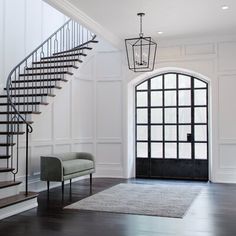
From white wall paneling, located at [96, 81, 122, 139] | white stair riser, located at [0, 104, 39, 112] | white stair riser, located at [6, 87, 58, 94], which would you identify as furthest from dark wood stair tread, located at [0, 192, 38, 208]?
white wall paneling, located at [96, 81, 122, 139]

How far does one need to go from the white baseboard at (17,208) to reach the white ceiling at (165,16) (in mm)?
3254

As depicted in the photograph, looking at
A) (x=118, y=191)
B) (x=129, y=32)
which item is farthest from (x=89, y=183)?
(x=129, y=32)

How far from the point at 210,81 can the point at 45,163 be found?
4.12m

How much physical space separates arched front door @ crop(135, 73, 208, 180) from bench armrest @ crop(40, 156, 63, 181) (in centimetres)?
303

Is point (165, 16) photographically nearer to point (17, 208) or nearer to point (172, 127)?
point (172, 127)

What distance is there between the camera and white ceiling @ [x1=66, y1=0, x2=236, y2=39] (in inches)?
226

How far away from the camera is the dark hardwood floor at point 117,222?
401 cm

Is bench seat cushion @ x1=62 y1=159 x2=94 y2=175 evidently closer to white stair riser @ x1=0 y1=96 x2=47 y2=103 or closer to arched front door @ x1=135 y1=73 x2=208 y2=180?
white stair riser @ x1=0 y1=96 x2=47 y2=103

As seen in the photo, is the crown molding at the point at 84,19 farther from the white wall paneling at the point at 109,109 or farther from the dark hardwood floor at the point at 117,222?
the dark hardwood floor at the point at 117,222

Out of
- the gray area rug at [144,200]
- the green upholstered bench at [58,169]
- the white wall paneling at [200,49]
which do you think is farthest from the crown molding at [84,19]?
the gray area rug at [144,200]

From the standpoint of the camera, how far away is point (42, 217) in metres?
4.68

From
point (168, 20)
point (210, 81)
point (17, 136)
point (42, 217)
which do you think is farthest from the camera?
point (210, 81)

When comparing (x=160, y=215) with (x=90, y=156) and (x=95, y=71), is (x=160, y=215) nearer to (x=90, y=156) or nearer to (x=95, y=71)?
(x=90, y=156)

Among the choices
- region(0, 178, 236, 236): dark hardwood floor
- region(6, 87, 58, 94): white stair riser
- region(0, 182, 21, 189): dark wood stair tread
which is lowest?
region(0, 178, 236, 236): dark hardwood floor
